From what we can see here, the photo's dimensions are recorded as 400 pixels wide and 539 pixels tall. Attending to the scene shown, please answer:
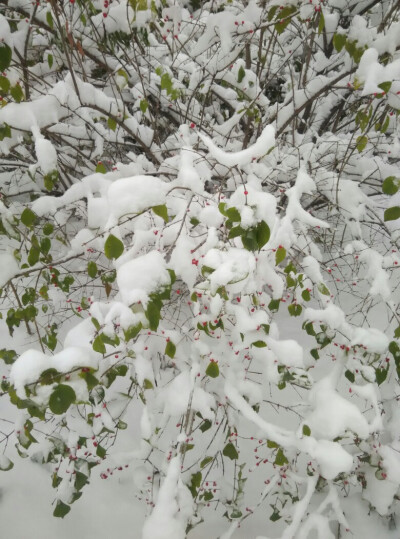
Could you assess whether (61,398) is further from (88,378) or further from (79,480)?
(79,480)

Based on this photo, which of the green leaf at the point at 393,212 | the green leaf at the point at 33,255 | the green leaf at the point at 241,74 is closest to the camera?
the green leaf at the point at 393,212

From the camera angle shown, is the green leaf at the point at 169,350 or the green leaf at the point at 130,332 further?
the green leaf at the point at 169,350

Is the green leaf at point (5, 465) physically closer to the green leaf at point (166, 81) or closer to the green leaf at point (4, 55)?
the green leaf at point (4, 55)

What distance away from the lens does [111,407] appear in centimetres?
160

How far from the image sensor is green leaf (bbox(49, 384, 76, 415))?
1.05 m

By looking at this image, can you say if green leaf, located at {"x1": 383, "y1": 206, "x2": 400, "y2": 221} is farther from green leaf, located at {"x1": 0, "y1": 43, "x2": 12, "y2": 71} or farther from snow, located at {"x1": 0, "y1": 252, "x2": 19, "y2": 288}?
snow, located at {"x1": 0, "y1": 252, "x2": 19, "y2": 288}

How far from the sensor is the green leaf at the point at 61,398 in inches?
41.5

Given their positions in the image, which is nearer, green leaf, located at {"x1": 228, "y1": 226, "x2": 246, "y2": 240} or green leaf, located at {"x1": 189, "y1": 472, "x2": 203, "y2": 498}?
green leaf, located at {"x1": 228, "y1": 226, "x2": 246, "y2": 240}

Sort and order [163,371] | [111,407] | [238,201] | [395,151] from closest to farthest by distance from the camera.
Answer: [238,201], [111,407], [163,371], [395,151]

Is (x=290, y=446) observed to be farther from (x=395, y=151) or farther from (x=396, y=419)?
(x=395, y=151)

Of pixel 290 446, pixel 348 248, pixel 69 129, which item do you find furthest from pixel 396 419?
pixel 69 129

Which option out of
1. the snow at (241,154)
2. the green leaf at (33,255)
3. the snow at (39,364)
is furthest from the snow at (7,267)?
the snow at (241,154)

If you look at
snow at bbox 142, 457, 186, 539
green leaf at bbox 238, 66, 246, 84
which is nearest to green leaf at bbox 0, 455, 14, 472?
snow at bbox 142, 457, 186, 539

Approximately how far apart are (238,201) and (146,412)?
0.84 metres
